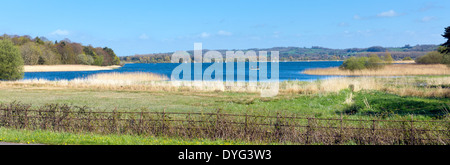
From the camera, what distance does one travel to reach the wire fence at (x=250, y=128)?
905 centimetres

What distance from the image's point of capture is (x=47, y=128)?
10.6 metres

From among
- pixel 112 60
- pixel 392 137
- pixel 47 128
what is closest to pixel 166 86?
pixel 47 128

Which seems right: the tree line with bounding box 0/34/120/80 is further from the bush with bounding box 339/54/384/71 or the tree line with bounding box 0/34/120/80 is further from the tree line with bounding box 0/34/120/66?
the bush with bounding box 339/54/384/71

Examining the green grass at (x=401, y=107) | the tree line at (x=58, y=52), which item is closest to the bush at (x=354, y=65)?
the green grass at (x=401, y=107)

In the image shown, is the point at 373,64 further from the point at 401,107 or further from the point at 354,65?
the point at 401,107

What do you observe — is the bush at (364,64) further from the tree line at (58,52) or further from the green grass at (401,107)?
the tree line at (58,52)

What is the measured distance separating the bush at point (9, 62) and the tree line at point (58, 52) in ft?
111

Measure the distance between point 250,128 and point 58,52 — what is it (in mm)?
117030

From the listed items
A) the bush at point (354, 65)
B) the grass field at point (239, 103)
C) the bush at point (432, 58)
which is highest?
the bush at point (432, 58)

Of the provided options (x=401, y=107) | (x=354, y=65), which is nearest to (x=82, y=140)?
(x=401, y=107)

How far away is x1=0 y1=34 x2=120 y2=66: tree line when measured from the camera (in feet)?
290
